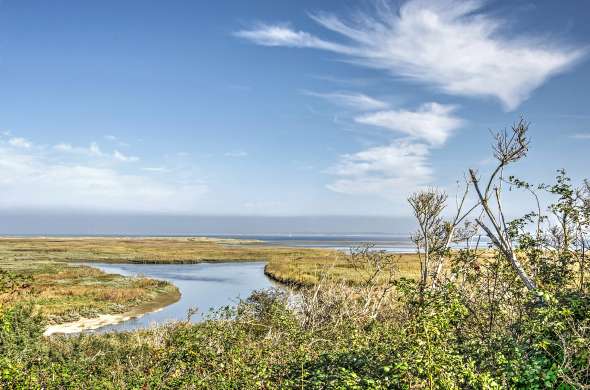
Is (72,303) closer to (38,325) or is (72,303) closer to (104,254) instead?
(38,325)

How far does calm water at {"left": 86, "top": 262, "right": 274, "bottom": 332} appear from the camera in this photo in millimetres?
36156

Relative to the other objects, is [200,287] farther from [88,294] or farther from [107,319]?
[107,319]

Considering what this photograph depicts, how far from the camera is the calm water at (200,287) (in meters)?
36.2

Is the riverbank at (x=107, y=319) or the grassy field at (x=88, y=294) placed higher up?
the grassy field at (x=88, y=294)

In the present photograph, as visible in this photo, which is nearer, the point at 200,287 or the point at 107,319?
the point at 107,319

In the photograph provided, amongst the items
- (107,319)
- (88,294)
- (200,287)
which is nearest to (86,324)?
(107,319)

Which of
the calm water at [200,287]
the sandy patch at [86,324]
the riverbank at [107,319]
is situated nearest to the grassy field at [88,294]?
the riverbank at [107,319]

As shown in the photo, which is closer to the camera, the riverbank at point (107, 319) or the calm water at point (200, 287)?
the riverbank at point (107, 319)

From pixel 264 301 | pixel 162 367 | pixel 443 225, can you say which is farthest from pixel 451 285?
pixel 264 301

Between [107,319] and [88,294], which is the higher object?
[88,294]

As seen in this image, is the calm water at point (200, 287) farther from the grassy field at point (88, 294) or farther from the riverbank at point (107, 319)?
the grassy field at point (88, 294)

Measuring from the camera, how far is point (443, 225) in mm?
18594

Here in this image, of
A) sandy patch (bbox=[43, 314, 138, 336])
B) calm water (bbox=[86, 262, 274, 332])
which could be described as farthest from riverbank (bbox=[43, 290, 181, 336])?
calm water (bbox=[86, 262, 274, 332])

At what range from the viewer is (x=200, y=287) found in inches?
2112
